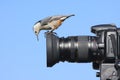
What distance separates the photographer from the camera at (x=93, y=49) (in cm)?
682

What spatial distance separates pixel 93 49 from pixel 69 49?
41 centimetres

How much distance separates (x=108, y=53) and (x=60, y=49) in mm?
812

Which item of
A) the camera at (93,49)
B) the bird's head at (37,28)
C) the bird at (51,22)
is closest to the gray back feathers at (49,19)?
the bird at (51,22)

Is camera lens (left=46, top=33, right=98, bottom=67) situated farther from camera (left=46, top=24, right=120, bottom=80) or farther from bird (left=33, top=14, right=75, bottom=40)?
bird (left=33, top=14, right=75, bottom=40)

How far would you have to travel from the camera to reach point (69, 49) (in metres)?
7.04

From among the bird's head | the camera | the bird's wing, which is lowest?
the camera

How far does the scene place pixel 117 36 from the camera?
6.90 metres

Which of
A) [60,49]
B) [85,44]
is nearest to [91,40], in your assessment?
[85,44]

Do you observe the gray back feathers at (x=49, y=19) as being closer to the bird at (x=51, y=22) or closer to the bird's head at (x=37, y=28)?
the bird at (x=51, y=22)

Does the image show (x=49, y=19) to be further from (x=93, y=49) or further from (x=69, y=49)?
(x=93, y=49)

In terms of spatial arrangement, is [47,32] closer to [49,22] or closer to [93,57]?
[49,22]

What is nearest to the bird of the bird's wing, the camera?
the bird's wing

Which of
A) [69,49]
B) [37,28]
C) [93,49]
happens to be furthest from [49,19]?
[93,49]

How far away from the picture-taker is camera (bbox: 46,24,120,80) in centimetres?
682
